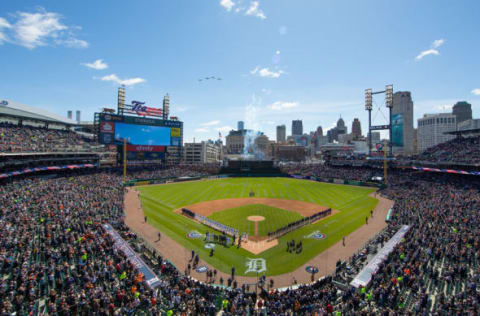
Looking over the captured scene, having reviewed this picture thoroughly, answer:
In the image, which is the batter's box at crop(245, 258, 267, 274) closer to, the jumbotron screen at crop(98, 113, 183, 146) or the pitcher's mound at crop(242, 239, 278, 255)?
the pitcher's mound at crop(242, 239, 278, 255)

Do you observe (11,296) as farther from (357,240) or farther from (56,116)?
(56,116)

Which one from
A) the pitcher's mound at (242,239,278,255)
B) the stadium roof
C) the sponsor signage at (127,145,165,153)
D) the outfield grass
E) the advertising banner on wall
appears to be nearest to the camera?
the pitcher's mound at (242,239,278,255)

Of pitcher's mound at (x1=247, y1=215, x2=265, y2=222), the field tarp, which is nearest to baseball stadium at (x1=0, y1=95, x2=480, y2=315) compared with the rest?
the field tarp

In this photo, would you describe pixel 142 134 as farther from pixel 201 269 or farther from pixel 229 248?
pixel 201 269

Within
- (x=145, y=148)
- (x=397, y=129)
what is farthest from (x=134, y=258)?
(x=397, y=129)

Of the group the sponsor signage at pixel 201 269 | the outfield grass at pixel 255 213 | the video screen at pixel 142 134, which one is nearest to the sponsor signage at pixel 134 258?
the sponsor signage at pixel 201 269

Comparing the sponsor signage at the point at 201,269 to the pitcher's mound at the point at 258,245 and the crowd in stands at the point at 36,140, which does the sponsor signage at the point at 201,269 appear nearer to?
the pitcher's mound at the point at 258,245
